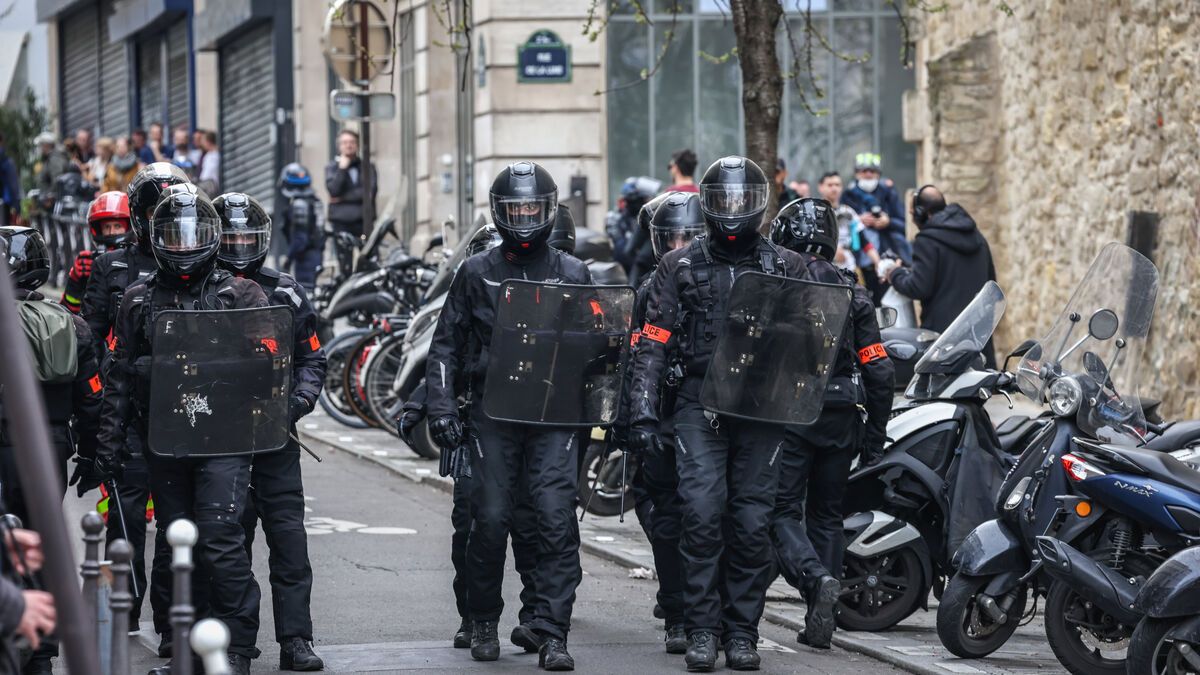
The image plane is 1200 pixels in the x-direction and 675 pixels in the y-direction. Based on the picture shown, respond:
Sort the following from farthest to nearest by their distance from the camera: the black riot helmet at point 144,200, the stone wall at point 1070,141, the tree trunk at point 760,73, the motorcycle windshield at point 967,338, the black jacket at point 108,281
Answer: the stone wall at point 1070,141
the tree trunk at point 760,73
the black jacket at point 108,281
the black riot helmet at point 144,200
the motorcycle windshield at point 967,338

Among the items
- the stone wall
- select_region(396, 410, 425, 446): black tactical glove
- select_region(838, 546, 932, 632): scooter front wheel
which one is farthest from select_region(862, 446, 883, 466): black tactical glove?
the stone wall

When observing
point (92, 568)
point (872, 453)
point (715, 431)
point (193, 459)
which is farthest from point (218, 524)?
point (872, 453)

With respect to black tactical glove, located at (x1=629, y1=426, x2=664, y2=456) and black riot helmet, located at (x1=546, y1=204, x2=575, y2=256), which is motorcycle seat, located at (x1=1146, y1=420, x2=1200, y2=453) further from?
black riot helmet, located at (x1=546, y1=204, x2=575, y2=256)

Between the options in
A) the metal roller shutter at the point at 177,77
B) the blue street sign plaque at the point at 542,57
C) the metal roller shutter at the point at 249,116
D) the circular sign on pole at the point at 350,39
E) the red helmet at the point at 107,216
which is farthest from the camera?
the metal roller shutter at the point at 177,77

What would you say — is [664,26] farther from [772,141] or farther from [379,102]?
[772,141]

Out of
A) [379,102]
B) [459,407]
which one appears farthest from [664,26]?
[459,407]

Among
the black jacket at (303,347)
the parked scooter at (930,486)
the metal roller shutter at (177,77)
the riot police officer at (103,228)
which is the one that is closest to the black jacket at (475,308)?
the black jacket at (303,347)

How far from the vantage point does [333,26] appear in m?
17.5

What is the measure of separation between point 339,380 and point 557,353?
7242 millimetres

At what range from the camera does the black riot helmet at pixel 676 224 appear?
866 cm

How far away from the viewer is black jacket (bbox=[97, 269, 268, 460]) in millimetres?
7066

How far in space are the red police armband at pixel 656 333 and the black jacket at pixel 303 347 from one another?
3.76 ft

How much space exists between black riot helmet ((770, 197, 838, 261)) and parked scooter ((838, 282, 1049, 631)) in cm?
64

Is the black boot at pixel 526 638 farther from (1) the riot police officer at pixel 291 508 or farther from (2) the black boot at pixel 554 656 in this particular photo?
(1) the riot police officer at pixel 291 508
